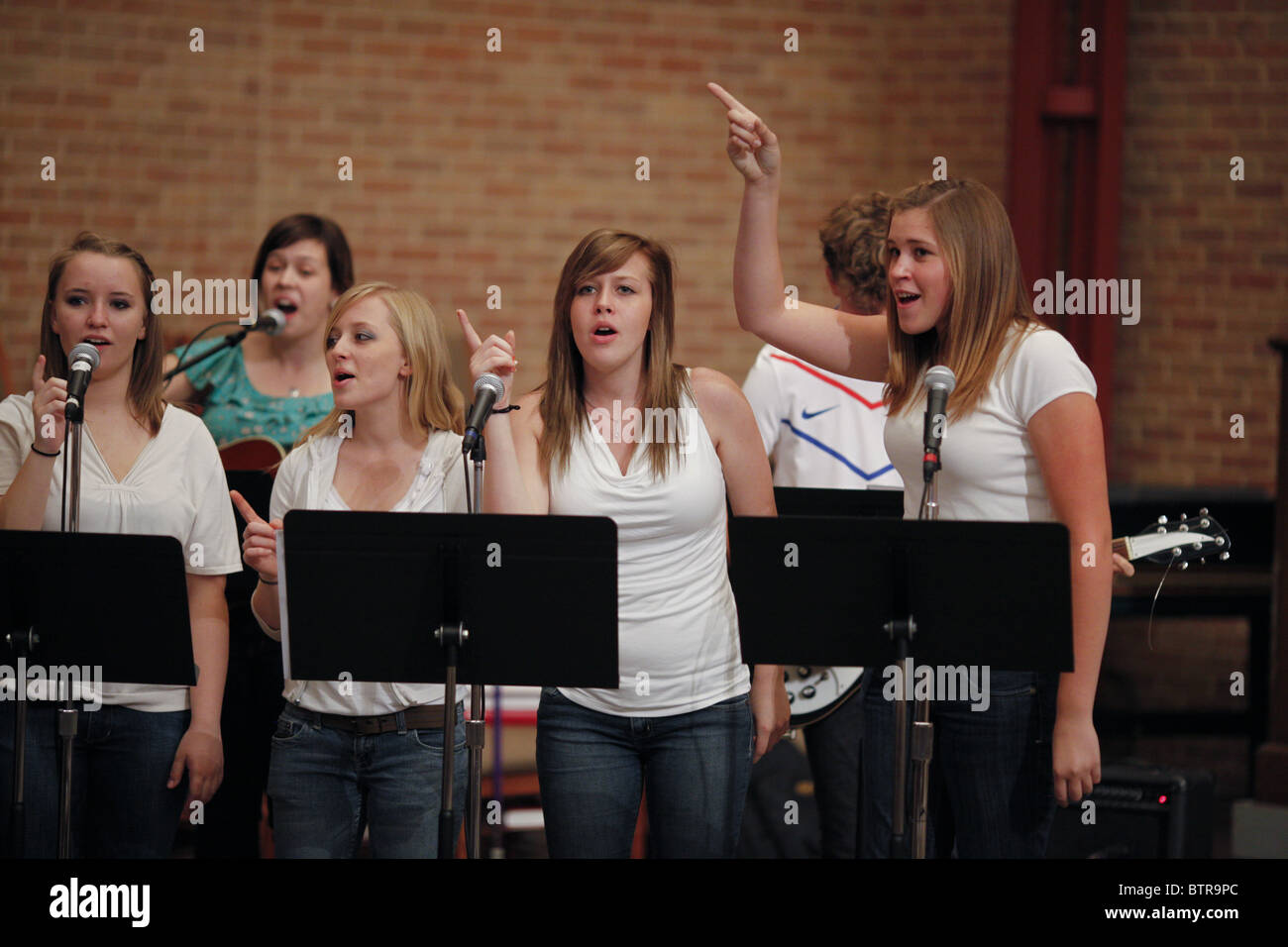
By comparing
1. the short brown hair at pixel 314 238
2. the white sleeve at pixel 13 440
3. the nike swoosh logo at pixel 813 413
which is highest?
the short brown hair at pixel 314 238

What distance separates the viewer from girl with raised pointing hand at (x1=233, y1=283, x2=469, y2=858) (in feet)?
8.56

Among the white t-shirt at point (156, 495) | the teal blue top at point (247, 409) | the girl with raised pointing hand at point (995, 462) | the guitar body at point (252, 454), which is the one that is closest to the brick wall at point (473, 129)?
the teal blue top at point (247, 409)

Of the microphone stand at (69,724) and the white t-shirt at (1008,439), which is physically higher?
the white t-shirt at (1008,439)

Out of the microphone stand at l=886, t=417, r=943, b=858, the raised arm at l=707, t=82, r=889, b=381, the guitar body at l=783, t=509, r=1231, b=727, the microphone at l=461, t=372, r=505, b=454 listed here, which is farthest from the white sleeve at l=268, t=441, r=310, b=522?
the guitar body at l=783, t=509, r=1231, b=727

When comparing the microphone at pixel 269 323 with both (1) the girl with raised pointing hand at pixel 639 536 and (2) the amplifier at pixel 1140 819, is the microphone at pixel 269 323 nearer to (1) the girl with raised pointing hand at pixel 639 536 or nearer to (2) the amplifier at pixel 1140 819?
(1) the girl with raised pointing hand at pixel 639 536

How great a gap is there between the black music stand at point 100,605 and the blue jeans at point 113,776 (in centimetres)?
27

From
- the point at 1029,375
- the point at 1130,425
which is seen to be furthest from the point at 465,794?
the point at 1130,425

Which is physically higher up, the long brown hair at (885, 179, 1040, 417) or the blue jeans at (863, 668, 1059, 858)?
the long brown hair at (885, 179, 1040, 417)

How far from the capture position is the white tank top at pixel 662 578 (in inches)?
101

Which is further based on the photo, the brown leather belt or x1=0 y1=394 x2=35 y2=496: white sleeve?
x1=0 y1=394 x2=35 y2=496: white sleeve

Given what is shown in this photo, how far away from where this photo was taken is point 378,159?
19.1ft

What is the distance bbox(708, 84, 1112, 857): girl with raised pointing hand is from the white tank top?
1.09 feet

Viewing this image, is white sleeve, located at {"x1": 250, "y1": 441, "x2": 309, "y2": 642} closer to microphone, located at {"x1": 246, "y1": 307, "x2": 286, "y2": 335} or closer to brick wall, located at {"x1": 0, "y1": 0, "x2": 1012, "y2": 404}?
microphone, located at {"x1": 246, "y1": 307, "x2": 286, "y2": 335}

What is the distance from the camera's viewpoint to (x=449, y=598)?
2.35 m
